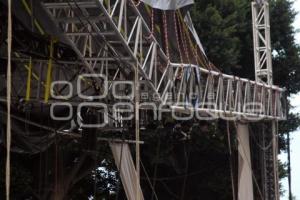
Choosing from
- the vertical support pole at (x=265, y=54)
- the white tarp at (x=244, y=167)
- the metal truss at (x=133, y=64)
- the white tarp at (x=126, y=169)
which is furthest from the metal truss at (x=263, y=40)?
the white tarp at (x=126, y=169)

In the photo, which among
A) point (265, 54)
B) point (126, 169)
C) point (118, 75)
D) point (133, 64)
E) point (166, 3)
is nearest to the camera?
point (133, 64)

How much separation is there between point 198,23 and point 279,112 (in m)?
4.42

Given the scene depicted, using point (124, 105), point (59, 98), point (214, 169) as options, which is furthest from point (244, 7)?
point (59, 98)

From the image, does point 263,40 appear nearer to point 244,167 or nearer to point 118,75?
point 244,167

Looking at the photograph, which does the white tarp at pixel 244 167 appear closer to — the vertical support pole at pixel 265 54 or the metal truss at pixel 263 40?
the vertical support pole at pixel 265 54

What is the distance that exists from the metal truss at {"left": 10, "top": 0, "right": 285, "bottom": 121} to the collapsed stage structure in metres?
0.02

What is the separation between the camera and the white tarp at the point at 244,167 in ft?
44.8

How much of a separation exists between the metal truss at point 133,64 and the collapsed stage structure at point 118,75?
16mm

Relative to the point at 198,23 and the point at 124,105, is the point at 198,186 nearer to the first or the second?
the point at 198,23

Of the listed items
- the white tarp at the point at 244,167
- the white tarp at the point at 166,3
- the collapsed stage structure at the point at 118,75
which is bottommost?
the white tarp at the point at 244,167

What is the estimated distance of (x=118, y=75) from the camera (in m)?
10.3

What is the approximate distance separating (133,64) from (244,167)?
5681 millimetres

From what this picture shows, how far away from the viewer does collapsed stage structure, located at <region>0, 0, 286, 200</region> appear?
8.52 metres

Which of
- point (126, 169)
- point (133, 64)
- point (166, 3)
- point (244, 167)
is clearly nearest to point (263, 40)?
point (244, 167)
